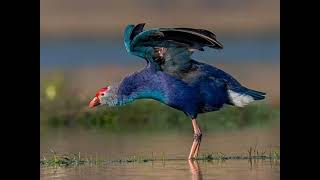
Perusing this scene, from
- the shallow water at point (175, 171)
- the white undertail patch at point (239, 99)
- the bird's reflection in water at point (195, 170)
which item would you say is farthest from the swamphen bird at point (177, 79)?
the shallow water at point (175, 171)

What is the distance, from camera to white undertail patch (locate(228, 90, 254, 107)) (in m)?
6.53

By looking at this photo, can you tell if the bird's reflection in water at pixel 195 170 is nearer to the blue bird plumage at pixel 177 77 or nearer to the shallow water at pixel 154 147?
the shallow water at pixel 154 147

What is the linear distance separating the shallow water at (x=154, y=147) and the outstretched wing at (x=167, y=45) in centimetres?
47

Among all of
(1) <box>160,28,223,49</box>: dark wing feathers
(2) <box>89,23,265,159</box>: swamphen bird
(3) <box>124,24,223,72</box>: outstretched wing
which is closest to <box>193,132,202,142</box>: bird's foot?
(2) <box>89,23,265,159</box>: swamphen bird

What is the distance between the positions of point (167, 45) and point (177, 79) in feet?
0.76

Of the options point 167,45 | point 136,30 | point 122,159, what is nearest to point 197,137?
point 122,159

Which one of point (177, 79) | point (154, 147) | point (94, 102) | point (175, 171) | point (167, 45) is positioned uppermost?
point (167, 45)

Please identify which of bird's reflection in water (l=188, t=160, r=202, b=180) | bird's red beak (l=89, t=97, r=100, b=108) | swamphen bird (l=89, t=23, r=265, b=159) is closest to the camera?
bird's reflection in water (l=188, t=160, r=202, b=180)

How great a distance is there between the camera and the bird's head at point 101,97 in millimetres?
6535

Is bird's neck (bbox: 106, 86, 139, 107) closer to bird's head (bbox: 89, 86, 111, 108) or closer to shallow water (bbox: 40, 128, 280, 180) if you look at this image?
bird's head (bbox: 89, 86, 111, 108)

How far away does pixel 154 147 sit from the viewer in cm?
652

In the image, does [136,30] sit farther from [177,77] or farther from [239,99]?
[239,99]
